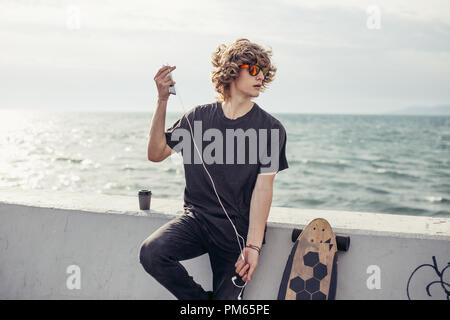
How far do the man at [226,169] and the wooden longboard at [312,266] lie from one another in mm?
342

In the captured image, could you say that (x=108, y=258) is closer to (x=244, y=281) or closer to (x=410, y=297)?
(x=244, y=281)

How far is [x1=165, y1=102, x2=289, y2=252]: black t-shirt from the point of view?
248 cm

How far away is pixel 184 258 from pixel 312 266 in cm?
75

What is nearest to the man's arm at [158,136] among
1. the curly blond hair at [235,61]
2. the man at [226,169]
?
the man at [226,169]

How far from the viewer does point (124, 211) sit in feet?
9.71

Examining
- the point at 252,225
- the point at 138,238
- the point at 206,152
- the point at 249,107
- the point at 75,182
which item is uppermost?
the point at 249,107

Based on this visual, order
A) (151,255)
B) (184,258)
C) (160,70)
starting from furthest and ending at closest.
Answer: (160,70), (184,258), (151,255)

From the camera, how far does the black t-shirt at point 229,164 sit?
2479 millimetres

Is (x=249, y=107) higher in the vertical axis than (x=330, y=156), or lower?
higher

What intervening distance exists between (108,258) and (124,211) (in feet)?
1.07

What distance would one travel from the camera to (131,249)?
292 cm

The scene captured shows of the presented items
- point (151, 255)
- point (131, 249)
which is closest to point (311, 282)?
point (151, 255)

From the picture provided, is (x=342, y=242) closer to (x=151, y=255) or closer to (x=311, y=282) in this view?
(x=311, y=282)
